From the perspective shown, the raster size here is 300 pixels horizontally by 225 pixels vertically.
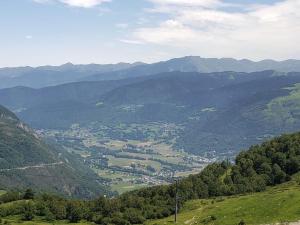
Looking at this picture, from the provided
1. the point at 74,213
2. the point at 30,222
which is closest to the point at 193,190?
the point at 74,213

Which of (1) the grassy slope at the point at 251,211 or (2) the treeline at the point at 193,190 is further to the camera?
(2) the treeline at the point at 193,190

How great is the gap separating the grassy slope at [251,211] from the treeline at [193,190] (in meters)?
10.0

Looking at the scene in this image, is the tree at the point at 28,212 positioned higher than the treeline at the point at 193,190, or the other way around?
the treeline at the point at 193,190

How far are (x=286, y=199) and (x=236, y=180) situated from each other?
142ft

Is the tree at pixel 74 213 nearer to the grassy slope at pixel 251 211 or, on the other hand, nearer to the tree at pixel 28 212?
the tree at pixel 28 212

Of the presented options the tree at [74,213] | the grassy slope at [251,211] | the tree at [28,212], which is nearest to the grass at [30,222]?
the tree at [28,212]

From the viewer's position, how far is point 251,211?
97688 mm

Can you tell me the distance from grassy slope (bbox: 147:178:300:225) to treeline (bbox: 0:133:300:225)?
10015mm

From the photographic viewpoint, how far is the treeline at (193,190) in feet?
404

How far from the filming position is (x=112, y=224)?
114062 mm

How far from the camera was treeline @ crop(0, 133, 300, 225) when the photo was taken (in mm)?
123000

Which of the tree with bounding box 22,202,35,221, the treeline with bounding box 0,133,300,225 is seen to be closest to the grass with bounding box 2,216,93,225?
the tree with bounding box 22,202,35,221

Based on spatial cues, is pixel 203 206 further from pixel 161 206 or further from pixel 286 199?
pixel 286 199

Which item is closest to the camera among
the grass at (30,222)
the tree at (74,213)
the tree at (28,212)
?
the grass at (30,222)
